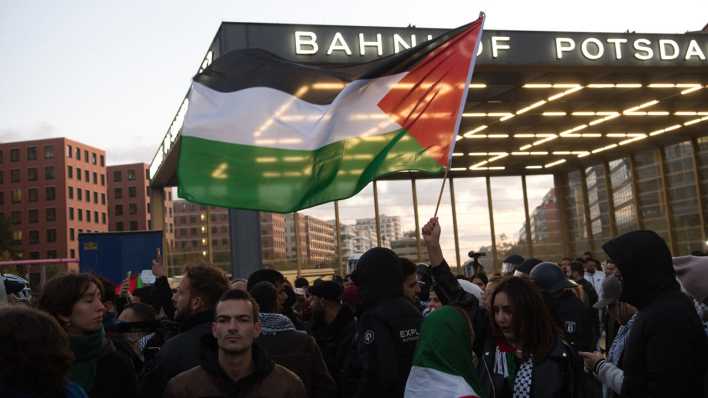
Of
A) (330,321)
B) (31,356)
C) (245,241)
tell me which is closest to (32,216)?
(245,241)

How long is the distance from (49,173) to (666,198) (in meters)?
120

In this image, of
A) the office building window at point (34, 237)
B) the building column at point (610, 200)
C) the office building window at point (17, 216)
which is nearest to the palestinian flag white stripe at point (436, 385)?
the building column at point (610, 200)

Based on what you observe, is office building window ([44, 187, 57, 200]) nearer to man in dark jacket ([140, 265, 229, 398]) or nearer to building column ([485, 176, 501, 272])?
building column ([485, 176, 501, 272])

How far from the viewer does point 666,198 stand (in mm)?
27656

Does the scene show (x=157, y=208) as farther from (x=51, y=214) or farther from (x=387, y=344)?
(x=51, y=214)

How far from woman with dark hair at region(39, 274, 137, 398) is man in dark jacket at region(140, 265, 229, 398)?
149mm

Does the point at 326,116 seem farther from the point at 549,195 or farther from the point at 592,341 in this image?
the point at 549,195

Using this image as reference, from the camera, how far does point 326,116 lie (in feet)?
23.7

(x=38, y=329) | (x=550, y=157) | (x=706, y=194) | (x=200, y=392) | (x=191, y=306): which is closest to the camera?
(x=38, y=329)

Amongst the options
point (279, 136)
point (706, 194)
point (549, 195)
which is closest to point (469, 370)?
point (279, 136)

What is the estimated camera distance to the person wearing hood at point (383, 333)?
4711 millimetres

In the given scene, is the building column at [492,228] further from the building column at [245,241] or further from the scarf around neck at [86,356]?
the scarf around neck at [86,356]

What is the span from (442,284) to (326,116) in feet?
9.42

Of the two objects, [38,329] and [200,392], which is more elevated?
[38,329]
